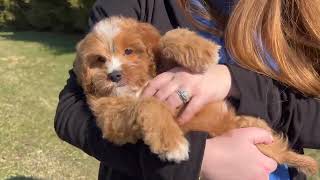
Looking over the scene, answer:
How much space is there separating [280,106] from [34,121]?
652 cm

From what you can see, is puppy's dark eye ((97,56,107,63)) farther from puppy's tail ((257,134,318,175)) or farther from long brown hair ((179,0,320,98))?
puppy's tail ((257,134,318,175))

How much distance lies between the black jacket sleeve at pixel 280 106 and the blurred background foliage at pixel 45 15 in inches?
638

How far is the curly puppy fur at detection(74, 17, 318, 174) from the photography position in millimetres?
2127

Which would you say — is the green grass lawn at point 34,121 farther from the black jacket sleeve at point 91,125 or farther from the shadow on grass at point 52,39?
Result: the black jacket sleeve at point 91,125

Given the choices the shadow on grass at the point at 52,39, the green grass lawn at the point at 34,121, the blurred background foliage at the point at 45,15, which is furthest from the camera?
the blurred background foliage at the point at 45,15

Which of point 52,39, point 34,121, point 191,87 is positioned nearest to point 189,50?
point 191,87

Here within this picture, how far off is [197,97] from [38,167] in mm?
4531

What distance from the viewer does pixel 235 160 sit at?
218 cm

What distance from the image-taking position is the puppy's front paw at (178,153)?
208 cm

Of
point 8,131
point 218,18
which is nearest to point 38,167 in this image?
point 8,131

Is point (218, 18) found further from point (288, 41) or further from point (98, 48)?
point (98, 48)

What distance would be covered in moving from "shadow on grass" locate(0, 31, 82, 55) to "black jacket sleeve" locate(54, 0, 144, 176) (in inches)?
578

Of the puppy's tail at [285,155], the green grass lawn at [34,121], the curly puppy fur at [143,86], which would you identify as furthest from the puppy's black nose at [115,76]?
the green grass lawn at [34,121]

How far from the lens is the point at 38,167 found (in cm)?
649
